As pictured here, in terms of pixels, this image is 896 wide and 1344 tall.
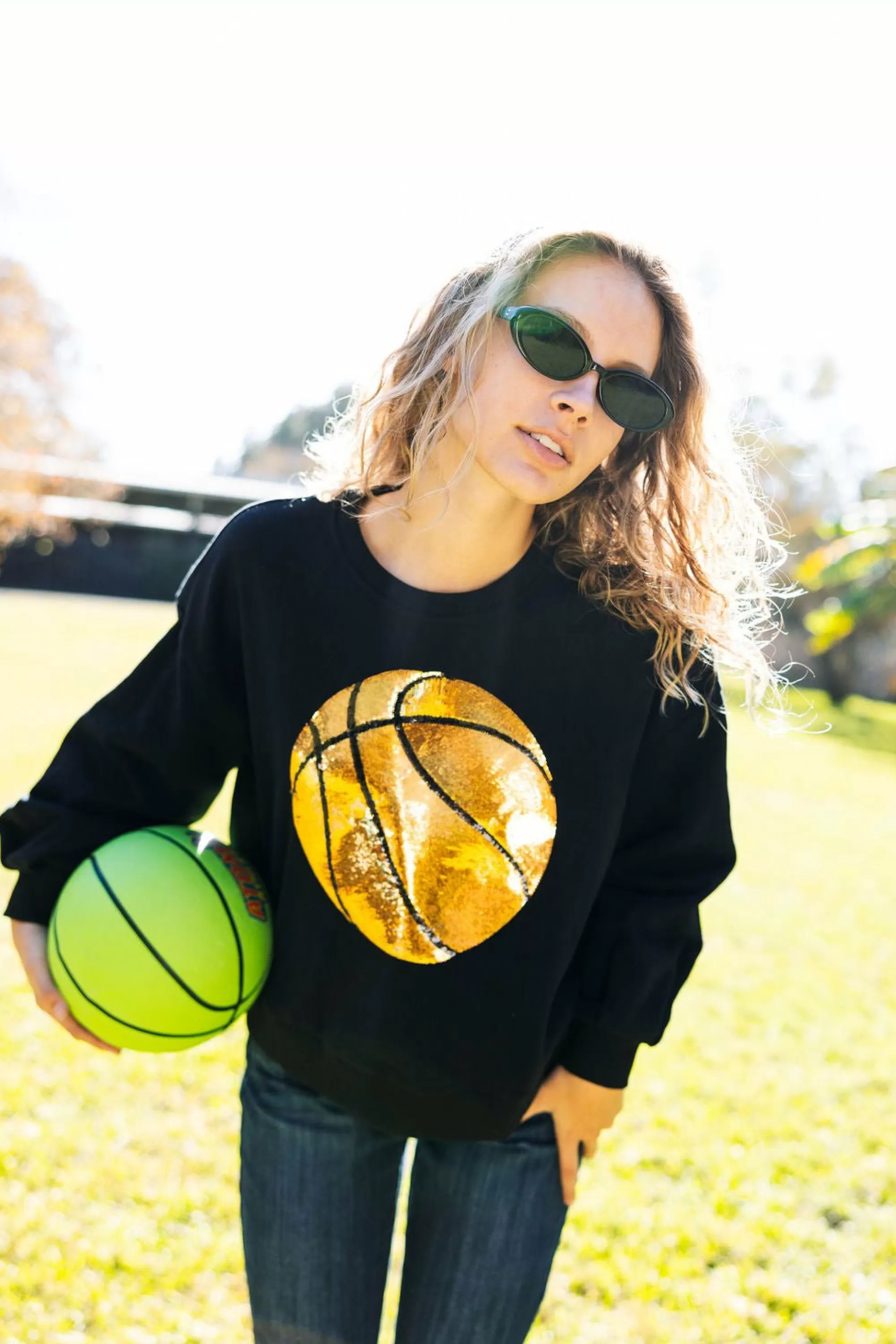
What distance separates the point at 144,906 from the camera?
2.01 metres

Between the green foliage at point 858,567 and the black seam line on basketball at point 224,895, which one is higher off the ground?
the black seam line on basketball at point 224,895

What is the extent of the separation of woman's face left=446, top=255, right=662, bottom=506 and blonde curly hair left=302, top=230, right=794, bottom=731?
0.03 meters

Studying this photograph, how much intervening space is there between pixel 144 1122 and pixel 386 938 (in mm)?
2731

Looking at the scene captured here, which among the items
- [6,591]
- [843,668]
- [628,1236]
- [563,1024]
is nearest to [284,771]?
[563,1024]

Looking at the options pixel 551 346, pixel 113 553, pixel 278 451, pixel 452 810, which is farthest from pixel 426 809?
pixel 278 451

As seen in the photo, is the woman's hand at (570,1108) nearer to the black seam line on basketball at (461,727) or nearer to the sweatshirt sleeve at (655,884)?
the sweatshirt sleeve at (655,884)

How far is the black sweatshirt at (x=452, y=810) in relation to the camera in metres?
1.85

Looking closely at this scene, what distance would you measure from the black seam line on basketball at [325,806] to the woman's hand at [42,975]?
0.59 meters

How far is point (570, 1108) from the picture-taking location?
76.9 inches

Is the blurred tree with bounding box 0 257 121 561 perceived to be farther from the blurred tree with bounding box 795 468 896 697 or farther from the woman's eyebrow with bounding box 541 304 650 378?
the woman's eyebrow with bounding box 541 304 650 378

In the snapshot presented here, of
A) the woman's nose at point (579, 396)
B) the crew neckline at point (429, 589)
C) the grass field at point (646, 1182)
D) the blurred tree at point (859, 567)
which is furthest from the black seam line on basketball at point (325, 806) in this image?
the blurred tree at point (859, 567)

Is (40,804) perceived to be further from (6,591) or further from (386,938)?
(6,591)

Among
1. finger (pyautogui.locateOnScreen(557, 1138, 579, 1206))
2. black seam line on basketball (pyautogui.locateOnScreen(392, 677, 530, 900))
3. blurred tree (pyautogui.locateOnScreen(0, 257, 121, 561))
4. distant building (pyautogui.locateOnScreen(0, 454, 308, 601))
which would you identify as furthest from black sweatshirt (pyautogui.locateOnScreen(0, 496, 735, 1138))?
distant building (pyautogui.locateOnScreen(0, 454, 308, 601))

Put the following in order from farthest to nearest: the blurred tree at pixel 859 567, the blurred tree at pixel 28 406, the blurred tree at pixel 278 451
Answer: the blurred tree at pixel 278 451 → the blurred tree at pixel 28 406 → the blurred tree at pixel 859 567
